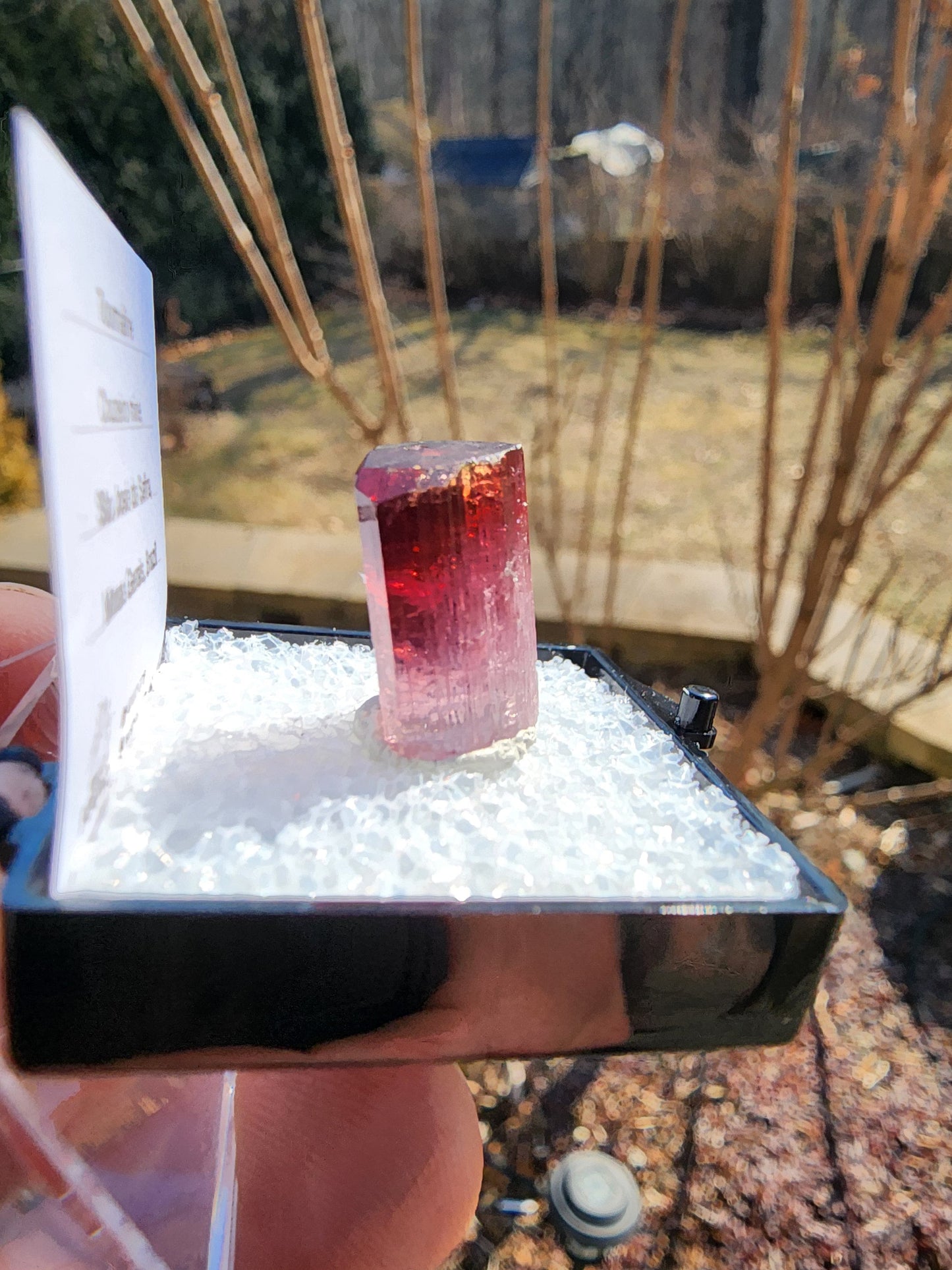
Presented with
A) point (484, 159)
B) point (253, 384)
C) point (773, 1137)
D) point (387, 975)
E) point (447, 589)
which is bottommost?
point (773, 1137)

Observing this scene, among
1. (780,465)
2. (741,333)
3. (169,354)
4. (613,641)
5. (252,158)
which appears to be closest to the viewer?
(252,158)

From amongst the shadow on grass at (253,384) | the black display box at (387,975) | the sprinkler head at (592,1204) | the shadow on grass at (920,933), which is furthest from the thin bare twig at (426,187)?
the shadow on grass at (253,384)

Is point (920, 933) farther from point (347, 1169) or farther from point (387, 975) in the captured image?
point (387, 975)

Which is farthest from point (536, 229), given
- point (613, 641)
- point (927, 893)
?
point (927, 893)

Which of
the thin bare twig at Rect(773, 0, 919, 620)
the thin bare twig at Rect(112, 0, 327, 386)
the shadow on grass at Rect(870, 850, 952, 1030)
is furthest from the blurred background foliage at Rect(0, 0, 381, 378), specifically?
the shadow on grass at Rect(870, 850, 952, 1030)

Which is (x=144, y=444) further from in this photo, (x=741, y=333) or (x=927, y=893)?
(x=741, y=333)

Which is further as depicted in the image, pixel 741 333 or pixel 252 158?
pixel 741 333

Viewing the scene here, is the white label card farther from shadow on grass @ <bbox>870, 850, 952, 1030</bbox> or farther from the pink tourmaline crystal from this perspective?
shadow on grass @ <bbox>870, 850, 952, 1030</bbox>

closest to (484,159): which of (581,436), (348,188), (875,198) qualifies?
(581,436)
